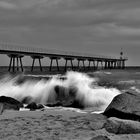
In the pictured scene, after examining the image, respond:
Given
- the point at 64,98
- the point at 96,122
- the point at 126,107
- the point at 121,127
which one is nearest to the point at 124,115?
the point at 126,107

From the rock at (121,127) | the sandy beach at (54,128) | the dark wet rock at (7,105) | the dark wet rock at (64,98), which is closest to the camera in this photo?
the sandy beach at (54,128)

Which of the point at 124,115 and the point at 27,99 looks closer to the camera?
the point at 124,115

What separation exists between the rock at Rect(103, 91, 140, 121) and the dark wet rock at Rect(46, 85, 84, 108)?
158 inches

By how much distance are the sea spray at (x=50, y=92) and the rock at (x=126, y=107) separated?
340 cm

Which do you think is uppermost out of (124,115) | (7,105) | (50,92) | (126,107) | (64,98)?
(126,107)

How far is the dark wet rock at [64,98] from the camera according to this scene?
41.1ft

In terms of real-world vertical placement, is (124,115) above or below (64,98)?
above

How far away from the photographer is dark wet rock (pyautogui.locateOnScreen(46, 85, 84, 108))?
12.5 meters

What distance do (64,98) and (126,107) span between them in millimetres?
6030

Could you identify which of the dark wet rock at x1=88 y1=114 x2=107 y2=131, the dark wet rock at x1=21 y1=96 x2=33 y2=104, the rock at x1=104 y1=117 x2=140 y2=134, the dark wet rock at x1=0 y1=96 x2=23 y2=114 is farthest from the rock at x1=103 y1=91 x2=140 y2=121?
the dark wet rock at x1=21 y1=96 x2=33 y2=104

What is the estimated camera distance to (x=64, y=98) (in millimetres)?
13750

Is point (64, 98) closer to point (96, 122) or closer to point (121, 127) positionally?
point (96, 122)

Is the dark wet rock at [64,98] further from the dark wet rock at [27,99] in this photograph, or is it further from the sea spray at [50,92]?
the dark wet rock at [27,99]

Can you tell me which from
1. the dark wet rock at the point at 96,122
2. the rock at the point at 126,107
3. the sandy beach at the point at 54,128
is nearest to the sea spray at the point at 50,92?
the rock at the point at 126,107
